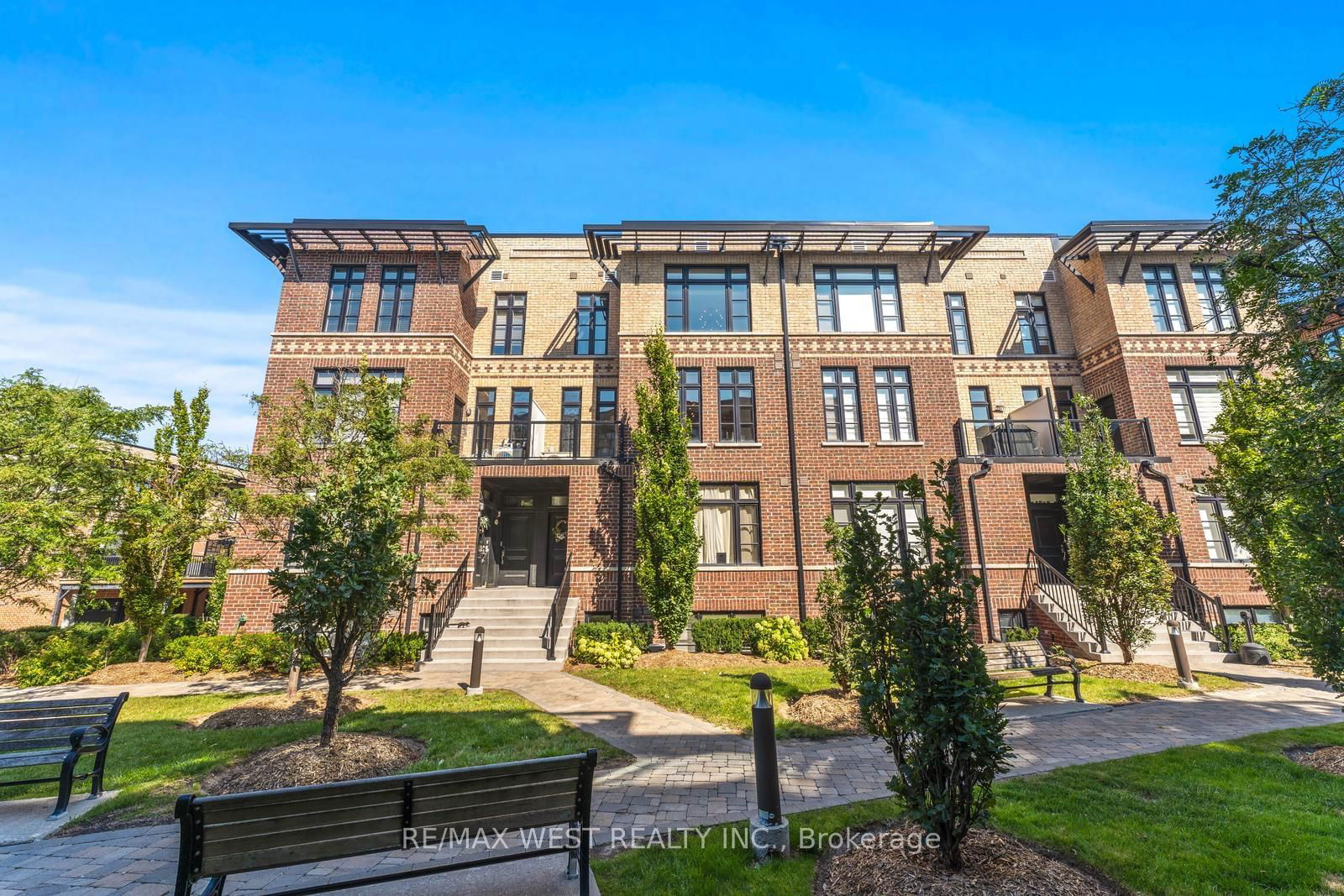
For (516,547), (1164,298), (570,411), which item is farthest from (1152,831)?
(1164,298)

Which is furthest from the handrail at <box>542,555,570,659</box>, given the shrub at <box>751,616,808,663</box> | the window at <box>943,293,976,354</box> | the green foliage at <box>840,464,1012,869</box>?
the window at <box>943,293,976,354</box>

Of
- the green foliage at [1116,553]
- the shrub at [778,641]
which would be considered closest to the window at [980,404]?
the green foliage at [1116,553]

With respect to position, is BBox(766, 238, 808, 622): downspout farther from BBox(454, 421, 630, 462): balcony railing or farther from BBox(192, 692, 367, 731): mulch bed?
BBox(192, 692, 367, 731): mulch bed

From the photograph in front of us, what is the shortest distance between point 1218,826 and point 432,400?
1728 centimetres

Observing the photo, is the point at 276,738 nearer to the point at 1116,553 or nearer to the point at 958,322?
the point at 1116,553

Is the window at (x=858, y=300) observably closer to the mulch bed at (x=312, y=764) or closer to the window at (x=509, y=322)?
the window at (x=509, y=322)

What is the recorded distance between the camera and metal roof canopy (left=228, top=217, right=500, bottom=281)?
637 inches

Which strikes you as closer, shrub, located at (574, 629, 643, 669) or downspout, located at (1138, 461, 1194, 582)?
shrub, located at (574, 629, 643, 669)

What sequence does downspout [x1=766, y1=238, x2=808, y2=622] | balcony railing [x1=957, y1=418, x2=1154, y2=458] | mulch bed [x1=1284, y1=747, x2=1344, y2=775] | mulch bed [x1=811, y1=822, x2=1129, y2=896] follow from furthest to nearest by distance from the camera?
balcony railing [x1=957, y1=418, x2=1154, y2=458] → downspout [x1=766, y1=238, x2=808, y2=622] → mulch bed [x1=1284, y1=747, x2=1344, y2=775] → mulch bed [x1=811, y1=822, x2=1129, y2=896]

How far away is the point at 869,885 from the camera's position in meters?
3.54

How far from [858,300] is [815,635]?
10599mm

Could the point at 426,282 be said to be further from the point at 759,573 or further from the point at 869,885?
the point at 869,885

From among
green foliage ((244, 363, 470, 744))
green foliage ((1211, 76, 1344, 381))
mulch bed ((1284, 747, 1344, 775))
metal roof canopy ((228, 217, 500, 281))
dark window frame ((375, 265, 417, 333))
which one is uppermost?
metal roof canopy ((228, 217, 500, 281))

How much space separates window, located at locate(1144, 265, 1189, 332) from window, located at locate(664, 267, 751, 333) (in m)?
13.3
